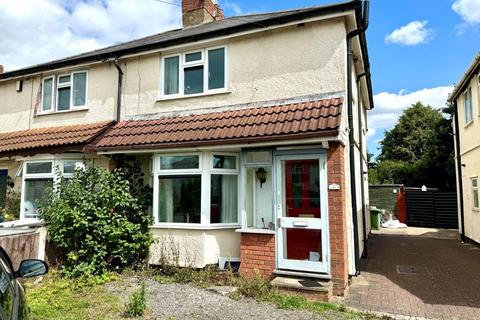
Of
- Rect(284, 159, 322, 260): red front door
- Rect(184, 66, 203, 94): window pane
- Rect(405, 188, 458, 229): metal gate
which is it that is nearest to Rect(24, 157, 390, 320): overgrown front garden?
Rect(284, 159, 322, 260): red front door

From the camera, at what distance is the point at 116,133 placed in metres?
9.27

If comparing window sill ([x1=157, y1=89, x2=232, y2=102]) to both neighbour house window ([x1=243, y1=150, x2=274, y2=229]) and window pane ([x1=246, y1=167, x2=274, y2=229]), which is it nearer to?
neighbour house window ([x1=243, y1=150, x2=274, y2=229])

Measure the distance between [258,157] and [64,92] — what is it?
7.41 m

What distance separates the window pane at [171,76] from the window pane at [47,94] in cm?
449

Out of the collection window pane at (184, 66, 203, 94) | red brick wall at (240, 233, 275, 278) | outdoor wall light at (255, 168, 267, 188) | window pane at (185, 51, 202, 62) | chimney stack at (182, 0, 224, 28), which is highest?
chimney stack at (182, 0, 224, 28)

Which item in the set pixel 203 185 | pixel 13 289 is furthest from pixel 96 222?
pixel 13 289

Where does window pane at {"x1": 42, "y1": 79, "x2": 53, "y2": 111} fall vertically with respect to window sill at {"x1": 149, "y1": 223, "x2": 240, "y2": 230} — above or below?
above

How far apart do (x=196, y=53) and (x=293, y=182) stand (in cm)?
454

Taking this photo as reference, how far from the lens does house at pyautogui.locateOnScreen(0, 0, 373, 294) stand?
23.0 ft

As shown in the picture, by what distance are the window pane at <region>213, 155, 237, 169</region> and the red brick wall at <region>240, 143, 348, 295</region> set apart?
5.69 feet

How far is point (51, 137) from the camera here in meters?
10.2

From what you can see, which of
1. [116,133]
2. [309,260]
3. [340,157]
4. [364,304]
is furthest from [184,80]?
[364,304]

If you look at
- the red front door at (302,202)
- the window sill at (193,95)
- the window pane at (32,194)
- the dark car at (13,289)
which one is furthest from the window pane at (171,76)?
the dark car at (13,289)

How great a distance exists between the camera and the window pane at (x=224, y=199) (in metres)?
8.20
